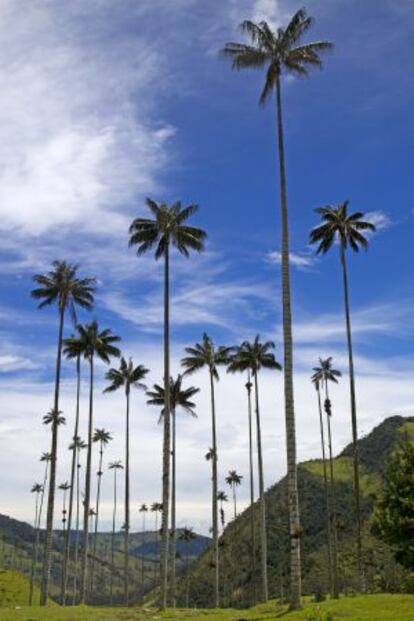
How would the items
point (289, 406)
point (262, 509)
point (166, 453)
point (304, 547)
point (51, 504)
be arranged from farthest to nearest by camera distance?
point (304, 547) < point (262, 509) < point (51, 504) < point (166, 453) < point (289, 406)

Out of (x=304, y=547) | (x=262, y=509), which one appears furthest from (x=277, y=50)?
(x=304, y=547)

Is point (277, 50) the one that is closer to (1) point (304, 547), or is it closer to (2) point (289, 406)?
(2) point (289, 406)

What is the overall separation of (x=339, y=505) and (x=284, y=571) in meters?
36.9

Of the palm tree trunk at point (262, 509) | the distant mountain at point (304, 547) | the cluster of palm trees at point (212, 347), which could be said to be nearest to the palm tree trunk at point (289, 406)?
the cluster of palm trees at point (212, 347)

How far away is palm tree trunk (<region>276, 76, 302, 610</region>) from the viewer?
28438mm

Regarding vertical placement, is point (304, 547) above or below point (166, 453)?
below

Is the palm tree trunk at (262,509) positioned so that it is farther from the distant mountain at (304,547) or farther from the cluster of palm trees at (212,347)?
the distant mountain at (304,547)

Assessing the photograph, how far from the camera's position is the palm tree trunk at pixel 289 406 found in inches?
1120

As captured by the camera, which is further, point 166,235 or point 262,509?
point 262,509

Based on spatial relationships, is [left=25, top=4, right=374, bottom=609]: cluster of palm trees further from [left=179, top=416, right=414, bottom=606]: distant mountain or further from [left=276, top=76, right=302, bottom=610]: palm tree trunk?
[left=179, top=416, right=414, bottom=606]: distant mountain

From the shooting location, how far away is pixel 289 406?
99.7ft

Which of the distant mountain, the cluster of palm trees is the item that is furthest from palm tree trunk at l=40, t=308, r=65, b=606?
the distant mountain

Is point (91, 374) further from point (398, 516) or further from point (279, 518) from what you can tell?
point (279, 518)

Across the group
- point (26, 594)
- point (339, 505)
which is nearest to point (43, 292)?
point (26, 594)
